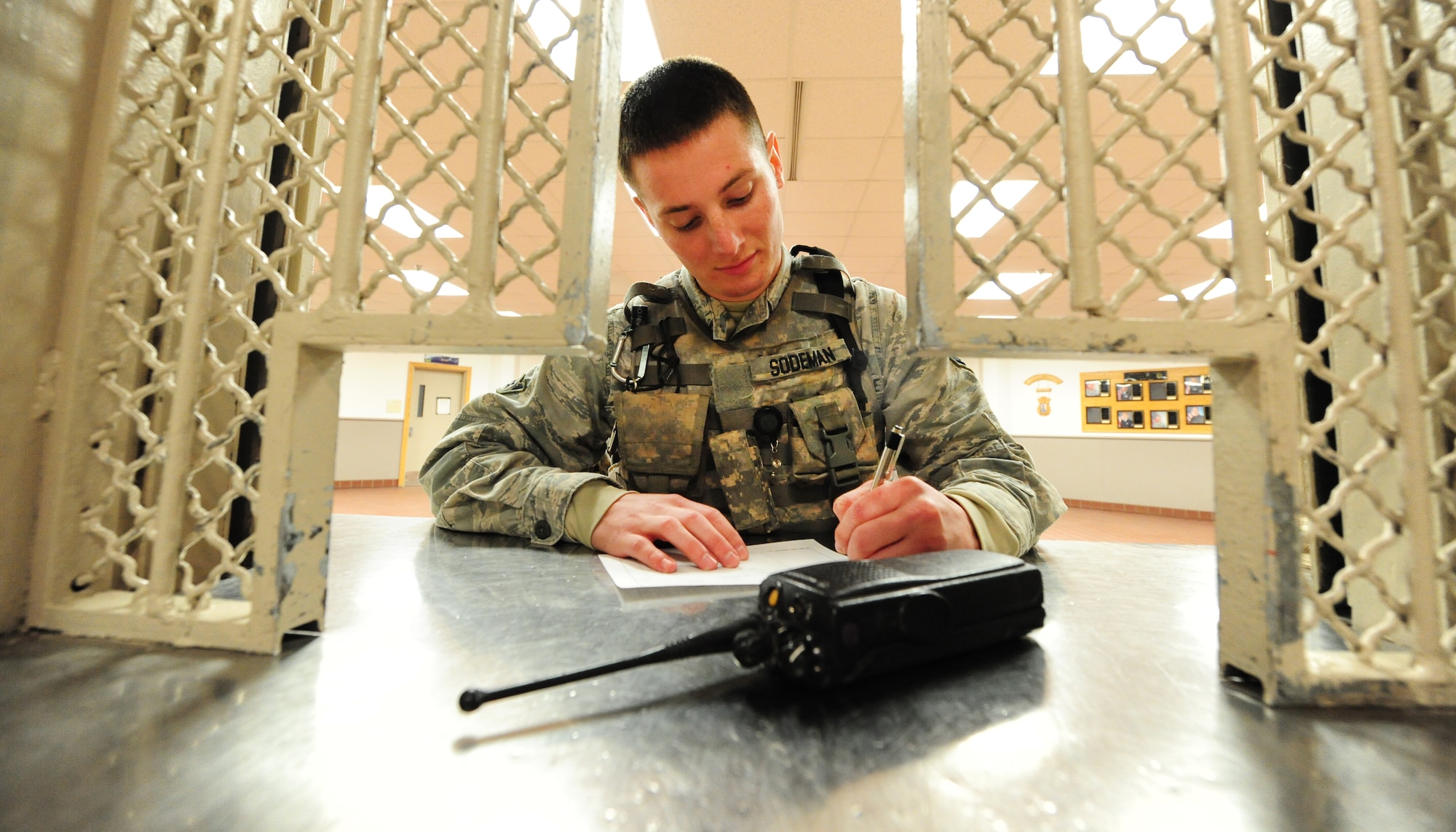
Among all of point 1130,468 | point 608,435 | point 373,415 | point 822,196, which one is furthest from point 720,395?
point 373,415

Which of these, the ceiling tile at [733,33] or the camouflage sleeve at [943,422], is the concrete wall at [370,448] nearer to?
the ceiling tile at [733,33]

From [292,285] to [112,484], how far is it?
1.21 feet

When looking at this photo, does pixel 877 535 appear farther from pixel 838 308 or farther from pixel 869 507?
pixel 838 308

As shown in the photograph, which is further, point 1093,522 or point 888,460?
point 1093,522

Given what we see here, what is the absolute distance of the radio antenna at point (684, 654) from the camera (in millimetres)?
361

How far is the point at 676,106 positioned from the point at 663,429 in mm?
635

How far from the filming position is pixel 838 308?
1.19 m

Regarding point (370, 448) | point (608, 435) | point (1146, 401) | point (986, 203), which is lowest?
point (370, 448)

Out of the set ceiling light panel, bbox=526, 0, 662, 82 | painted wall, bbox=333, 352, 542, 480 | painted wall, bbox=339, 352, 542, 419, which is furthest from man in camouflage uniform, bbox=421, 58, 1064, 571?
painted wall, bbox=339, 352, 542, 419

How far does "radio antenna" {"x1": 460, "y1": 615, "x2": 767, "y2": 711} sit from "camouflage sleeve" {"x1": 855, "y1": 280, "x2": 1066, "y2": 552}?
0.61m

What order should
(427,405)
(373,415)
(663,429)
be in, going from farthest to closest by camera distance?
1. (427,405)
2. (373,415)
3. (663,429)

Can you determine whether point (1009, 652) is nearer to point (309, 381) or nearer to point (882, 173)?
point (309, 381)

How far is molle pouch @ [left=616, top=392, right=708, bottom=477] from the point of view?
1.16 metres

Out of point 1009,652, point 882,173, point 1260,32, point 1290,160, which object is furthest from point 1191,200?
point 1009,652
